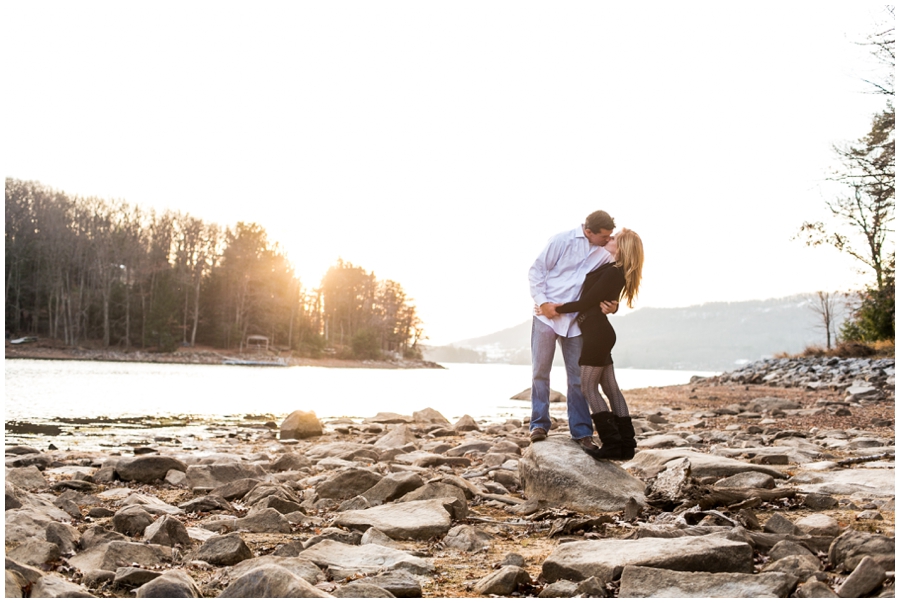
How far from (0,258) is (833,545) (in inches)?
150

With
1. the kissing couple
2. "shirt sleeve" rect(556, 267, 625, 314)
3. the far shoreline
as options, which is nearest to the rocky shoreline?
the kissing couple

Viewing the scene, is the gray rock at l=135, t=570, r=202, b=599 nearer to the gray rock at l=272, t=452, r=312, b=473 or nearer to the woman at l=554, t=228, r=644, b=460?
the woman at l=554, t=228, r=644, b=460

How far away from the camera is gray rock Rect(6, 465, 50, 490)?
5.21m

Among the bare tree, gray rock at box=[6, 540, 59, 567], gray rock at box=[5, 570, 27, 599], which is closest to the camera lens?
gray rock at box=[5, 570, 27, 599]

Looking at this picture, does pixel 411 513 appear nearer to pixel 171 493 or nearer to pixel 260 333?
pixel 171 493

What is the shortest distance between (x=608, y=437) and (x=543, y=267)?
1.35m

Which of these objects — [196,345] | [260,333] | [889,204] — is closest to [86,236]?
[196,345]

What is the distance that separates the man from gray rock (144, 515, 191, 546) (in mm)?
2601

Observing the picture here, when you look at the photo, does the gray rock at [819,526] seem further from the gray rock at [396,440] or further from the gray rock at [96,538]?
the gray rock at [396,440]

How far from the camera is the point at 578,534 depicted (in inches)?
143

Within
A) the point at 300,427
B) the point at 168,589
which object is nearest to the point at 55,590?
the point at 168,589

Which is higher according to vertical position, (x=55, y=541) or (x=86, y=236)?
(x=86, y=236)

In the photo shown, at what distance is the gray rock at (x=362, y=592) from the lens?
2.52 m

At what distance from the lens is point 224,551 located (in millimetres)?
3117
